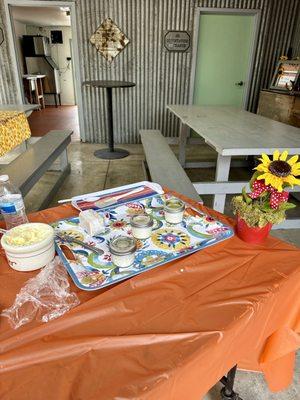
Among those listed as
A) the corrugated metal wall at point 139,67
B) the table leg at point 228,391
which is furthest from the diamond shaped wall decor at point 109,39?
the table leg at point 228,391

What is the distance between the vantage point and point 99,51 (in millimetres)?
5145

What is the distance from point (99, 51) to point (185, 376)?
5501 mm

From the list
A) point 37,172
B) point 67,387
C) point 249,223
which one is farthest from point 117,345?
point 37,172

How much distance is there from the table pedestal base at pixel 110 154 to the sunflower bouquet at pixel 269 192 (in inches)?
159

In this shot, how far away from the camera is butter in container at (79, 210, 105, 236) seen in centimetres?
107

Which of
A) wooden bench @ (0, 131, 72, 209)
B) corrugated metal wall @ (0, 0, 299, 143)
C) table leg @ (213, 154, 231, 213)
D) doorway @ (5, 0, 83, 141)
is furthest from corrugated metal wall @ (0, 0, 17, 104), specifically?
table leg @ (213, 154, 231, 213)

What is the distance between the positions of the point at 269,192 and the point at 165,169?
59.1 inches

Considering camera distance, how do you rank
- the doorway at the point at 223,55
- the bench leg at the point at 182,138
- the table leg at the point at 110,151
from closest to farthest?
1. the bench leg at the point at 182,138
2. the table leg at the point at 110,151
3. the doorway at the point at 223,55

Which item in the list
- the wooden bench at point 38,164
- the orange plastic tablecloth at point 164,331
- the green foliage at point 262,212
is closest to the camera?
the orange plastic tablecloth at point 164,331

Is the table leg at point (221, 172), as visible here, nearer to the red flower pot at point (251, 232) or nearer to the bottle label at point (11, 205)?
the red flower pot at point (251, 232)

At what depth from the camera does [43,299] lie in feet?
2.61

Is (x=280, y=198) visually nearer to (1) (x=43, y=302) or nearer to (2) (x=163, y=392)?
(2) (x=163, y=392)

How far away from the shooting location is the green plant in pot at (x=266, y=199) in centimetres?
96

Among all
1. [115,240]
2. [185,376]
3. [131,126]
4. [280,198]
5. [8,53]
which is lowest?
[131,126]
